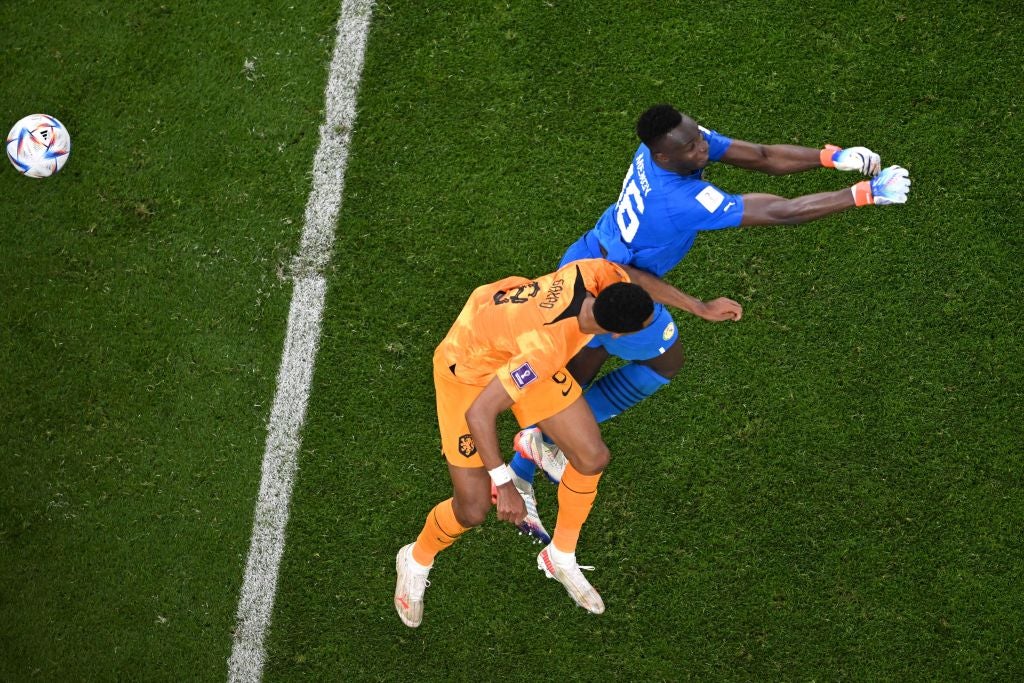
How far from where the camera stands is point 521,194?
639cm

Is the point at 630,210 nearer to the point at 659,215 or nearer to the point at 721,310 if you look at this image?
the point at 659,215

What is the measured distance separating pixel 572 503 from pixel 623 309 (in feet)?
4.35

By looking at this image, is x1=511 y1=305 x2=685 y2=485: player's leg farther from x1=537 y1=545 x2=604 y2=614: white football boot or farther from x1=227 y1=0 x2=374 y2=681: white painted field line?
x1=227 y1=0 x2=374 y2=681: white painted field line

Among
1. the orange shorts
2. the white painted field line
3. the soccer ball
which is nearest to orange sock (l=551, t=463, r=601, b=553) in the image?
the orange shorts

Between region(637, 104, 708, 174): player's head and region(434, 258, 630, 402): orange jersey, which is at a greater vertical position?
region(637, 104, 708, 174): player's head

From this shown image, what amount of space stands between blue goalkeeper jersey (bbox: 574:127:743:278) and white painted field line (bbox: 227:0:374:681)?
6.48ft

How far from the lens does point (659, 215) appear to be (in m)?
5.09

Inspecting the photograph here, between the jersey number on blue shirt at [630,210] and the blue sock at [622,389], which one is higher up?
the jersey number on blue shirt at [630,210]

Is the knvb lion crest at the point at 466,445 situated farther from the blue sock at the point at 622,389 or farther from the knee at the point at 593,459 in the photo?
the blue sock at the point at 622,389

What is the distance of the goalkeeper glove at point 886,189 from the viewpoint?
4.63 metres

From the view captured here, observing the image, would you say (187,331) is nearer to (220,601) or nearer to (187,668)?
(220,601)

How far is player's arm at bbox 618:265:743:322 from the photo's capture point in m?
5.12

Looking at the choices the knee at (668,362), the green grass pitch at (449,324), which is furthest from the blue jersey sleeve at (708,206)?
the green grass pitch at (449,324)

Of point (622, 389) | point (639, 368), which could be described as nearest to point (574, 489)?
point (622, 389)
